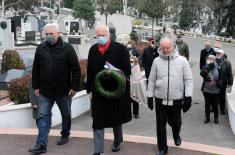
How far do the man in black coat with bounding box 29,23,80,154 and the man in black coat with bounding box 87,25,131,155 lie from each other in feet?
1.50

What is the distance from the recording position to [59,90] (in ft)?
22.4

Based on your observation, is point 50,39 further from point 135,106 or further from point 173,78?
point 135,106

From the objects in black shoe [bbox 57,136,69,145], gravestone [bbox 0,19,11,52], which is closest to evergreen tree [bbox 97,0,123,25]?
gravestone [bbox 0,19,11,52]

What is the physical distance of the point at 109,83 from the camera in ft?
20.9

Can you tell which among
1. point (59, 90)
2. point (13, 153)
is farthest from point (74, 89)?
point (13, 153)

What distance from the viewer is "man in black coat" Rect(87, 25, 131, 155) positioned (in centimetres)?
633

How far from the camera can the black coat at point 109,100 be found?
6.34 m

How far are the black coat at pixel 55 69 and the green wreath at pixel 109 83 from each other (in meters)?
0.65

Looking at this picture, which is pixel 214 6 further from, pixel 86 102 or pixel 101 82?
pixel 101 82

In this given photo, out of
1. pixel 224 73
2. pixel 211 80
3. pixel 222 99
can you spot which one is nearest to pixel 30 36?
pixel 222 99

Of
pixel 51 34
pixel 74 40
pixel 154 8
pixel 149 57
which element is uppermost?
pixel 154 8

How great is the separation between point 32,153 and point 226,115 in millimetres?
5583

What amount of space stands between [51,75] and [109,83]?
2.84ft

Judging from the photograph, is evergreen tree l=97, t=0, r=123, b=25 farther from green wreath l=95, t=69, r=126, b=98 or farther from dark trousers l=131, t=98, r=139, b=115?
green wreath l=95, t=69, r=126, b=98
